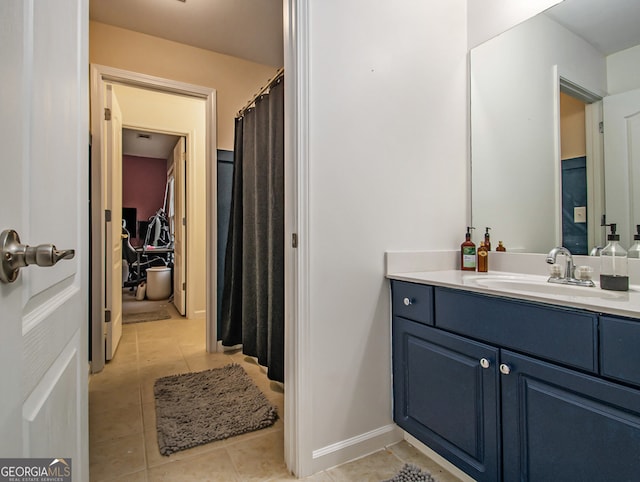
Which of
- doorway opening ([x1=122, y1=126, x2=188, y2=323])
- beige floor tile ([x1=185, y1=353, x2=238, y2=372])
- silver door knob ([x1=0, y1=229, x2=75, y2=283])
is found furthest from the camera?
doorway opening ([x1=122, y1=126, x2=188, y2=323])

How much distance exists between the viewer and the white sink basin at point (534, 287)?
1.14 m

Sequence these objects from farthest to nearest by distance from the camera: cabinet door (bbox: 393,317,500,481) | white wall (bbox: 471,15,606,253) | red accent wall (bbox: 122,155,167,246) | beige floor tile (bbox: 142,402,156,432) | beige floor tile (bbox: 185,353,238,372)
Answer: red accent wall (bbox: 122,155,167,246)
beige floor tile (bbox: 185,353,238,372)
beige floor tile (bbox: 142,402,156,432)
white wall (bbox: 471,15,606,253)
cabinet door (bbox: 393,317,500,481)

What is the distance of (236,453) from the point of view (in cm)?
147

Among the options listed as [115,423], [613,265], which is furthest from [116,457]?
[613,265]

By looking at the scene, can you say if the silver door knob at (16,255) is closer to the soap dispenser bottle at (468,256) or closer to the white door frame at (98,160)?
the soap dispenser bottle at (468,256)

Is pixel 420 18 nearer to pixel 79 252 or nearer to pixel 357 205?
pixel 357 205

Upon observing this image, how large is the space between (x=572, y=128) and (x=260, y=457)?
2.06 metres

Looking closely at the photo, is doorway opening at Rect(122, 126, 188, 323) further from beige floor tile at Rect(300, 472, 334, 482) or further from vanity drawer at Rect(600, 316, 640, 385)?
vanity drawer at Rect(600, 316, 640, 385)

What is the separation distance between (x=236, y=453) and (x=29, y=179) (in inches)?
56.5

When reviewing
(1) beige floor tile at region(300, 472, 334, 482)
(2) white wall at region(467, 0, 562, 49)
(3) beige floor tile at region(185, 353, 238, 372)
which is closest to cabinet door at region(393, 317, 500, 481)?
(1) beige floor tile at region(300, 472, 334, 482)

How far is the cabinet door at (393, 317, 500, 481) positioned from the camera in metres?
1.12

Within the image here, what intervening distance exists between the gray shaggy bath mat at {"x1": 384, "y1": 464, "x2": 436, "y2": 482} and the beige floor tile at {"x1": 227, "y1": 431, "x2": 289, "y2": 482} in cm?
45

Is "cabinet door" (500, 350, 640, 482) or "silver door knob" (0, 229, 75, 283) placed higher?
"silver door knob" (0, 229, 75, 283)

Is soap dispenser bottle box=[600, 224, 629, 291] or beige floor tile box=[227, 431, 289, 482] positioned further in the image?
beige floor tile box=[227, 431, 289, 482]
